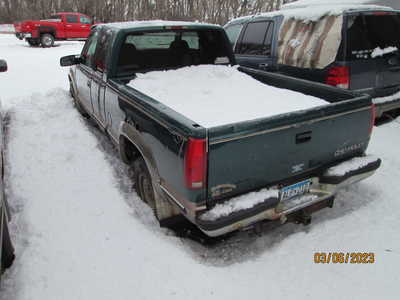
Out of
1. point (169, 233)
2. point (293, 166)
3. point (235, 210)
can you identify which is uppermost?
point (293, 166)

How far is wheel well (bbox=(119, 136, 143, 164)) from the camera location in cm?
356

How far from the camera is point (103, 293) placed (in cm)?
239

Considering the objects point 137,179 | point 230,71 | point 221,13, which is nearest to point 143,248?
point 137,179

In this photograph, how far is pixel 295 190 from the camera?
274 centimetres

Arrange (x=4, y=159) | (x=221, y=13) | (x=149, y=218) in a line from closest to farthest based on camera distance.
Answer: (x=149, y=218) < (x=4, y=159) < (x=221, y=13)

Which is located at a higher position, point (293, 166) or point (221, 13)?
point (221, 13)

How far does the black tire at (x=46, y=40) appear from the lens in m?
18.0

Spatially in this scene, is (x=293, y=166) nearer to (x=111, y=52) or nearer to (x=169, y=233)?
(x=169, y=233)

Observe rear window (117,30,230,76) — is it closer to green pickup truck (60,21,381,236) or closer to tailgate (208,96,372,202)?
green pickup truck (60,21,381,236)

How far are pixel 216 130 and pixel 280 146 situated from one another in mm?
617

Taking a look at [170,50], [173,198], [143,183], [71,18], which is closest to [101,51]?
[170,50]

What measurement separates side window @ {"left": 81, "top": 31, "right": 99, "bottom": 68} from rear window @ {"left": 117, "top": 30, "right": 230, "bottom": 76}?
85 centimetres

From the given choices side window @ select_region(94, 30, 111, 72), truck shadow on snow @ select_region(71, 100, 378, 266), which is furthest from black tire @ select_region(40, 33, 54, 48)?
truck shadow on snow @ select_region(71, 100, 378, 266)

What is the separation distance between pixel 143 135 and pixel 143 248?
1.01 meters
